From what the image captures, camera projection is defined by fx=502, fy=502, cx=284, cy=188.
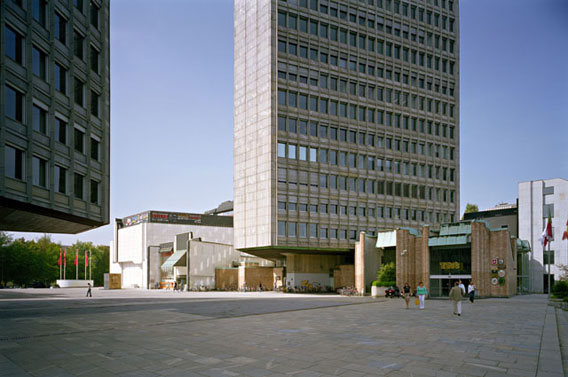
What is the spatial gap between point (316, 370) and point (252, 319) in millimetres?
13523

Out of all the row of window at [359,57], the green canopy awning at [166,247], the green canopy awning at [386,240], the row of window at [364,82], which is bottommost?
the green canopy awning at [166,247]

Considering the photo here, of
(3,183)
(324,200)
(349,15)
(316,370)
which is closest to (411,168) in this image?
(324,200)

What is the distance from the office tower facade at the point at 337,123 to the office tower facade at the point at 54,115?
88.8 ft

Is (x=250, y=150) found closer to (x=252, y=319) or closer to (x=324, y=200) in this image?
(x=324, y=200)

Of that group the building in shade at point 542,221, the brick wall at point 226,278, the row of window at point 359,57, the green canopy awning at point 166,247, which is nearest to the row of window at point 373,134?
the row of window at point 359,57

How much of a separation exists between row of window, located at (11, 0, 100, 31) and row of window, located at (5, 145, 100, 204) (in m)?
8.31

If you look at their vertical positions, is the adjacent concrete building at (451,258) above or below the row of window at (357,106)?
below

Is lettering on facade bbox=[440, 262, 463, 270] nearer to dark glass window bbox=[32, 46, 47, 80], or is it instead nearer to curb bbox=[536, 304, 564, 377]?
curb bbox=[536, 304, 564, 377]

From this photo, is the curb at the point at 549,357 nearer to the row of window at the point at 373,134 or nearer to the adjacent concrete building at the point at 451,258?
the adjacent concrete building at the point at 451,258

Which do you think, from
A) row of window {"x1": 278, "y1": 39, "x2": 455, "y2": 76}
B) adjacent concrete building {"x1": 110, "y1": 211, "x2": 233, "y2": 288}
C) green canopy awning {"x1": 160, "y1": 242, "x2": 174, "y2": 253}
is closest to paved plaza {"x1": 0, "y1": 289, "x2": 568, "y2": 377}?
row of window {"x1": 278, "y1": 39, "x2": 455, "y2": 76}

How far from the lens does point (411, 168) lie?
74.6 meters

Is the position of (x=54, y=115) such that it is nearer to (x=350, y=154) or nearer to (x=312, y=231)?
(x=312, y=231)

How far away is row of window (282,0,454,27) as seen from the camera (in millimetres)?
67819

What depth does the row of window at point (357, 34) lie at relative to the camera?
6544cm
